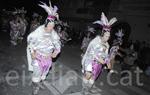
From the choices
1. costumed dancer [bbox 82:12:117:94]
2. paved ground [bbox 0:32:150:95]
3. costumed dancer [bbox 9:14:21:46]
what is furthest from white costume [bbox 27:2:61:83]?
costumed dancer [bbox 9:14:21:46]

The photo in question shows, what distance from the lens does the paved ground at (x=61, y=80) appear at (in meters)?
7.61

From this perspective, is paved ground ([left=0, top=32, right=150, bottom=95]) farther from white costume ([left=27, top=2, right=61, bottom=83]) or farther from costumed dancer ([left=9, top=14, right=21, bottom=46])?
costumed dancer ([left=9, top=14, right=21, bottom=46])

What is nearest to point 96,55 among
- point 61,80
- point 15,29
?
point 61,80

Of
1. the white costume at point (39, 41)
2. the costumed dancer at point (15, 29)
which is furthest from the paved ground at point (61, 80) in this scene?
the white costume at point (39, 41)

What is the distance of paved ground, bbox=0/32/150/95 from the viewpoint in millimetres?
7613

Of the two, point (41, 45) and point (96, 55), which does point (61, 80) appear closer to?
point (96, 55)

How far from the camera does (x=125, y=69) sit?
34.9 ft

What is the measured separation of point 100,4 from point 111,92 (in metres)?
12.4

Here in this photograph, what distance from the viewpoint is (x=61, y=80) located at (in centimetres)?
866

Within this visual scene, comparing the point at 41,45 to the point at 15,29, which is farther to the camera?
the point at 15,29

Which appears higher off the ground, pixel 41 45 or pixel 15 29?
pixel 15 29

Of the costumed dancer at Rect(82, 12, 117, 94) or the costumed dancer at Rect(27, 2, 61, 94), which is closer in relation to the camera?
the costumed dancer at Rect(27, 2, 61, 94)

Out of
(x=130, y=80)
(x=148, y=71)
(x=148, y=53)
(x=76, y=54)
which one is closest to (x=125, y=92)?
(x=130, y=80)

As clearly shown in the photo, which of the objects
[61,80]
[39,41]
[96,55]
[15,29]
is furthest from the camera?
[15,29]
